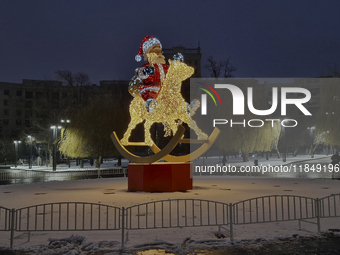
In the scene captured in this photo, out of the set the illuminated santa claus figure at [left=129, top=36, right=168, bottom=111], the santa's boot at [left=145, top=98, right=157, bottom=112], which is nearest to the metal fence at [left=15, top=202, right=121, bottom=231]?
the santa's boot at [left=145, top=98, right=157, bottom=112]

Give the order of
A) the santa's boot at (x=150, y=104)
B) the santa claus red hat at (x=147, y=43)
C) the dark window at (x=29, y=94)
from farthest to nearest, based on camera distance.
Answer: the dark window at (x=29, y=94) < the santa claus red hat at (x=147, y=43) < the santa's boot at (x=150, y=104)

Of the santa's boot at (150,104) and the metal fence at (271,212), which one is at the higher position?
the santa's boot at (150,104)

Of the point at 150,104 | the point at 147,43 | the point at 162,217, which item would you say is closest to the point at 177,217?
the point at 162,217

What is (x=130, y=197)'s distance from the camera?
14398 mm

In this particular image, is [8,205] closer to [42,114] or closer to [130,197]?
[130,197]

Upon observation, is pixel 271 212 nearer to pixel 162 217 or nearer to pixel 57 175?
pixel 162 217

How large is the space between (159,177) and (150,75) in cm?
483

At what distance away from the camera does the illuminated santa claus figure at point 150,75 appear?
17297 millimetres

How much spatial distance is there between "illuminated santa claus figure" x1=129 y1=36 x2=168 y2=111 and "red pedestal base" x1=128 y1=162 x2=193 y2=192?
2826mm

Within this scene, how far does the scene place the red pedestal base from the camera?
16203 millimetres

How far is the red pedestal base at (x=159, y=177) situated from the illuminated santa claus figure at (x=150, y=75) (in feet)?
9.27

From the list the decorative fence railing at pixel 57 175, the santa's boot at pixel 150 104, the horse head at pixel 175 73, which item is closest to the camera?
the horse head at pixel 175 73

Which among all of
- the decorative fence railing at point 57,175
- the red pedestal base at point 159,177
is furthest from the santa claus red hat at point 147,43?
the decorative fence railing at point 57,175

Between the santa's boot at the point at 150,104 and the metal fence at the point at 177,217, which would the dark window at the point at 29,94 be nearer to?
the santa's boot at the point at 150,104
